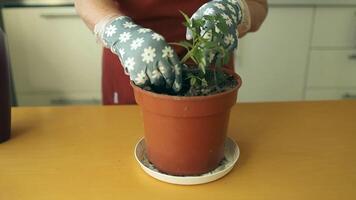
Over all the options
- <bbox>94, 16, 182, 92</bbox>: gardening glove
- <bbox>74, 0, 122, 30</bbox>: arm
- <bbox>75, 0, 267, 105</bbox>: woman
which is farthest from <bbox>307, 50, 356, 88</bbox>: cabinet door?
<bbox>94, 16, 182, 92</bbox>: gardening glove

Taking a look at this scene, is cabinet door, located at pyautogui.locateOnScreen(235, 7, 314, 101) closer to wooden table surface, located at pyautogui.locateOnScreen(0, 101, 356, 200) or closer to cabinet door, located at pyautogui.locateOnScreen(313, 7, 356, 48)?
cabinet door, located at pyautogui.locateOnScreen(313, 7, 356, 48)

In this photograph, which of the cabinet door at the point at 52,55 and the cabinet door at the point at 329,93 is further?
the cabinet door at the point at 329,93

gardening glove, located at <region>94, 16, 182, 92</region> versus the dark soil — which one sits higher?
gardening glove, located at <region>94, 16, 182, 92</region>

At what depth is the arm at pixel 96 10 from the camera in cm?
70

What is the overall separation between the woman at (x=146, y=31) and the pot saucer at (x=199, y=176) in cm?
12

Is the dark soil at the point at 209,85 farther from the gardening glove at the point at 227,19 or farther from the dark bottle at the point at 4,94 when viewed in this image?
the dark bottle at the point at 4,94

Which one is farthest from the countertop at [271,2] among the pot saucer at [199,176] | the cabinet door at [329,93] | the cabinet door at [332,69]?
the pot saucer at [199,176]

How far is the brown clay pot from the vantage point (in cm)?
53

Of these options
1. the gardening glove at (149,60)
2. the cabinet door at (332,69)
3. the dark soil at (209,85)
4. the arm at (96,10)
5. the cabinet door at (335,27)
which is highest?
the arm at (96,10)

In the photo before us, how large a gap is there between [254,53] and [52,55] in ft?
2.72

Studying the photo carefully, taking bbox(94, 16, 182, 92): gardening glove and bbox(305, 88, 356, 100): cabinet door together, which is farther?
bbox(305, 88, 356, 100): cabinet door

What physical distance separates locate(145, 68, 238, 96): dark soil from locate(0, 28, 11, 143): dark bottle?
0.86 ft

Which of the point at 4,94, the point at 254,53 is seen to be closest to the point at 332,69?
the point at 254,53

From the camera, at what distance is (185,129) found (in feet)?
1.79
